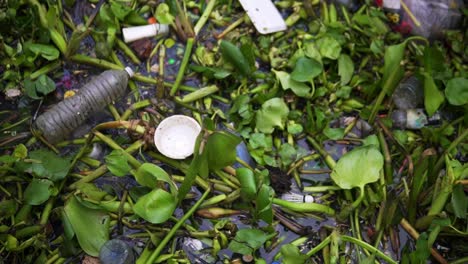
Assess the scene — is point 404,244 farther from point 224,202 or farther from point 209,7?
point 209,7

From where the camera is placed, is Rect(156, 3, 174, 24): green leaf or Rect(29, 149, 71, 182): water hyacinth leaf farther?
Rect(156, 3, 174, 24): green leaf

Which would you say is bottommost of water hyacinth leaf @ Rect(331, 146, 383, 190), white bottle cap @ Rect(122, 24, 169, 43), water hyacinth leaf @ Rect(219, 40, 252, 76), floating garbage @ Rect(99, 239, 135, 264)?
floating garbage @ Rect(99, 239, 135, 264)

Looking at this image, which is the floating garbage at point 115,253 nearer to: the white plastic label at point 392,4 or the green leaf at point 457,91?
the green leaf at point 457,91

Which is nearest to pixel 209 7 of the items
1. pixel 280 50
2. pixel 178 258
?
pixel 280 50

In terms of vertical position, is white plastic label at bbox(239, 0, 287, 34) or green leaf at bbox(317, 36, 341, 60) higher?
white plastic label at bbox(239, 0, 287, 34)

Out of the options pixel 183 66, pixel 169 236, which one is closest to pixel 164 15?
pixel 183 66

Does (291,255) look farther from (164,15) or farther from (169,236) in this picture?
(164,15)

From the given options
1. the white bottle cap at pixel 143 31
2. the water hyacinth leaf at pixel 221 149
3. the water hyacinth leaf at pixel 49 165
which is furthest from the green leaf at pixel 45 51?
the water hyacinth leaf at pixel 221 149

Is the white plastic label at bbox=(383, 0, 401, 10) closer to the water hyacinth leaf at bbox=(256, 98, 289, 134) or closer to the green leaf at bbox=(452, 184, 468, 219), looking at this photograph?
the water hyacinth leaf at bbox=(256, 98, 289, 134)

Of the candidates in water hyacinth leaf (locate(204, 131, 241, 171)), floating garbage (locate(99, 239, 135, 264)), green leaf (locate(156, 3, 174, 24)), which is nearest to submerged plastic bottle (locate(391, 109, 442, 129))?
water hyacinth leaf (locate(204, 131, 241, 171))
